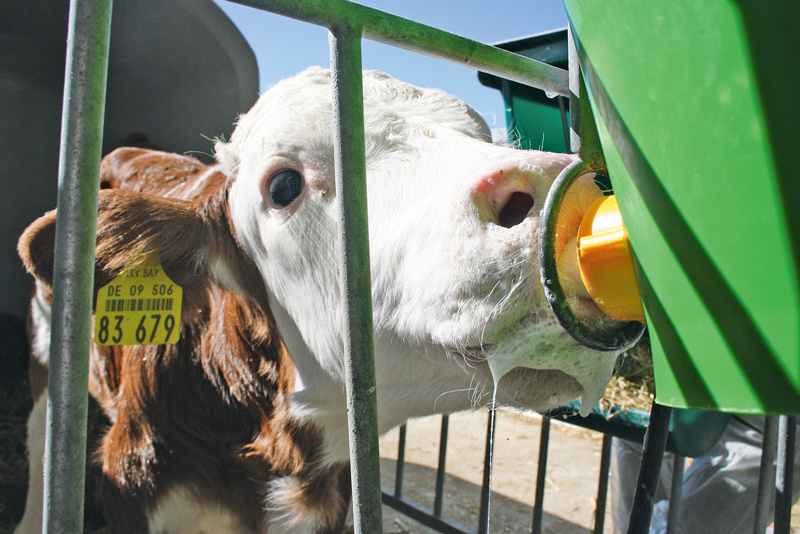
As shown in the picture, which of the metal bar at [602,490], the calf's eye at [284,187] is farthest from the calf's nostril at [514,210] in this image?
the metal bar at [602,490]

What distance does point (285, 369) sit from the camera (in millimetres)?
2053

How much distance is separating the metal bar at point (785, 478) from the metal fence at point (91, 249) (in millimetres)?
1331

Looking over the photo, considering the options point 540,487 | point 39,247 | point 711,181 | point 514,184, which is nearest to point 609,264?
point 711,181

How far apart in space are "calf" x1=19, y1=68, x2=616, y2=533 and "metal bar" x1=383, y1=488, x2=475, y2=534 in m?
1.38

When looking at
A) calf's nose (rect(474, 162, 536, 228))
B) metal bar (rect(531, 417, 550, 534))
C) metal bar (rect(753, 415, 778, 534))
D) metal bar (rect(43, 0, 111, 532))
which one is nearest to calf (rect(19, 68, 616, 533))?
calf's nose (rect(474, 162, 536, 228))

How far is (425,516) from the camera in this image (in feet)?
12.1

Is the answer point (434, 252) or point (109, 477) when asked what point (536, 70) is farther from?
point (109, 477)

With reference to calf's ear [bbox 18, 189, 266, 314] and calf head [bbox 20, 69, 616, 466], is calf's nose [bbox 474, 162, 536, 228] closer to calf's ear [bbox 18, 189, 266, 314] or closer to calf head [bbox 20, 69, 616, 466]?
calf head [bbox 20, 69, 616, 466]

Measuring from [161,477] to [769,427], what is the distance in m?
2.15

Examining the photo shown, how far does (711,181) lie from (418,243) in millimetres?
790

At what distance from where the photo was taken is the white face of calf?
102 centimetres

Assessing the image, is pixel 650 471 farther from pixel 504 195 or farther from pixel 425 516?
pixel 425 516

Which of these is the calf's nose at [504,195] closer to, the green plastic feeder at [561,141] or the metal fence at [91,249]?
the metal fence at [91,249]

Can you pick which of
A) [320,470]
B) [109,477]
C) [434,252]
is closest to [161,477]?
[109,477]
